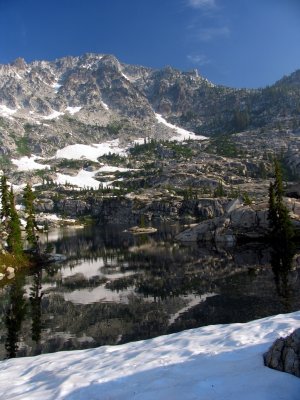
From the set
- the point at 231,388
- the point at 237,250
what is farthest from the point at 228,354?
the point at 237,250

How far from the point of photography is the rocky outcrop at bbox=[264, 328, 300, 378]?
618 inches

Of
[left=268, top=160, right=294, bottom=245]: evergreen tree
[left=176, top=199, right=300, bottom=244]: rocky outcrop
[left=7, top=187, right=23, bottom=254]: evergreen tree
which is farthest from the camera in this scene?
[left=176, top=199, right=300, bottom=244]: rocky outcrop

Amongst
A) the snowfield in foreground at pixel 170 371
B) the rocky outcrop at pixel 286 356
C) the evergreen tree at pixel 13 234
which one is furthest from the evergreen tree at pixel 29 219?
the rocky outcrop at pixel 286 356

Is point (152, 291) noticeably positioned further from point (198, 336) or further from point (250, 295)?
point (198, 336)

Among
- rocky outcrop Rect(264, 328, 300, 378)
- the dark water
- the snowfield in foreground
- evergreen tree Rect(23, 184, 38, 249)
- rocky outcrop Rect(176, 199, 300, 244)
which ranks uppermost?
Answer: evergreen tree Rect(23, 184, 38, 249)

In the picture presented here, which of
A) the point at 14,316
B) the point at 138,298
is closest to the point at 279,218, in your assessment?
the point at 138,298

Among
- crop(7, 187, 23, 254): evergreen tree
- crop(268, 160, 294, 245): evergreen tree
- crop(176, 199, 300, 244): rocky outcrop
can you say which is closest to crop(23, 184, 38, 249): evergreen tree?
crop(7, 187, 23, 254): evergreen tree

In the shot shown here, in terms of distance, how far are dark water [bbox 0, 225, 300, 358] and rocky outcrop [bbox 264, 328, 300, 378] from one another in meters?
17.8

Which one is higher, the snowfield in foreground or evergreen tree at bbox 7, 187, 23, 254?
evergreen tree at bbox 7, 187, 23, 254

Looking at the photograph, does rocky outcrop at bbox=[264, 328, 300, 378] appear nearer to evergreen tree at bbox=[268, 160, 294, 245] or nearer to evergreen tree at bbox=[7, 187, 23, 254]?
evergreen tree at bbox=[7, 187, 23, 254]

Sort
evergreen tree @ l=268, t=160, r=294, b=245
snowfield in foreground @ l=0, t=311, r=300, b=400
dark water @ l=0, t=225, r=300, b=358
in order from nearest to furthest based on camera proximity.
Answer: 1. snowfield in foreground @ l=0, t=311, r=300, b=400
2. dark water @ l=0, t=225, r=300, b=358
3. evergreen tree @ l=268, t=160, r=294, b=245

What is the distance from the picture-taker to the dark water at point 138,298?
35906mm

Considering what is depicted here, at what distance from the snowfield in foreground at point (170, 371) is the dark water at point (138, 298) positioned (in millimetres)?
8696

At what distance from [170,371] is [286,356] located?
558 centimetres
